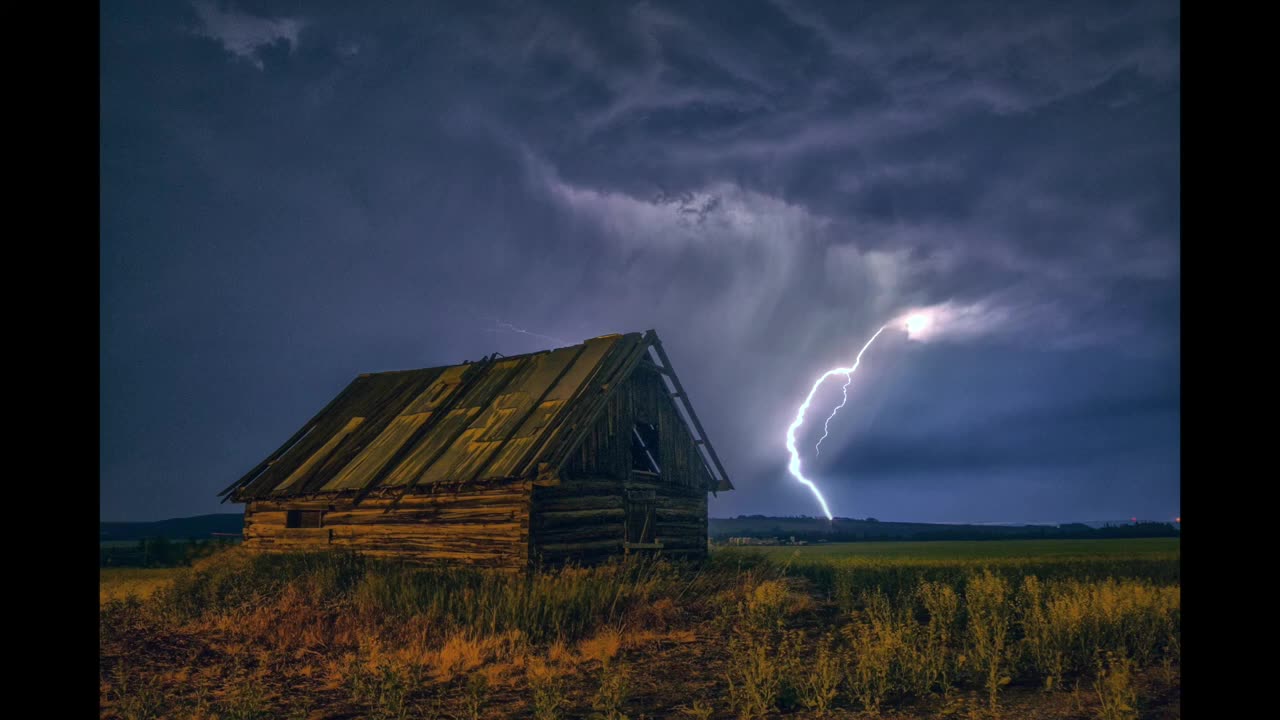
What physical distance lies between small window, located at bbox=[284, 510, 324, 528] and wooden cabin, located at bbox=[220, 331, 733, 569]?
3.1 inches

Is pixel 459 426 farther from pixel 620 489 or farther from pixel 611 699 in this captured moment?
pixel 611 699

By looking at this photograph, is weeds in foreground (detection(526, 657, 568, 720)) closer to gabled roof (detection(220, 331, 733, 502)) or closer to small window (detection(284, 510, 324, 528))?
gabled roof (detection(220, 331, 733, 502))

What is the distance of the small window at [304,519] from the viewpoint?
2056 centimetres

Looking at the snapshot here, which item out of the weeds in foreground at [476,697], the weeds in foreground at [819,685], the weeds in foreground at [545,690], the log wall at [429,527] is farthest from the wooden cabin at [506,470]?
the weeds in foreground at [819,685]

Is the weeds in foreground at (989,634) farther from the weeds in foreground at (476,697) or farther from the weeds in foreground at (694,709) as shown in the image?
the weeds in foreground at (476,697)

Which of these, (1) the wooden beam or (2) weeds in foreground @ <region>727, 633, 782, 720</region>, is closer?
(2) weeds in foreground @ <region>727, 633, 782, 720</region>

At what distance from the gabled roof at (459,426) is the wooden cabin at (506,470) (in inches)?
1.8

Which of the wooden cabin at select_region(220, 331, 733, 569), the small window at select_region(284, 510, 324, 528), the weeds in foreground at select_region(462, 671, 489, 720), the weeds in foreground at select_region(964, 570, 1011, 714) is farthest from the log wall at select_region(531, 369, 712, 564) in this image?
the weeds in foreground at select_region(462, 671, 489, 720)

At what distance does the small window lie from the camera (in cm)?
2056
